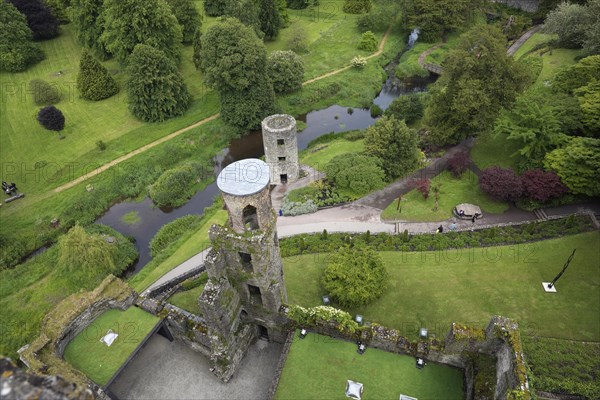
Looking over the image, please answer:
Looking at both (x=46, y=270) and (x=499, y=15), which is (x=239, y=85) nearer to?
(x=46, y=270)

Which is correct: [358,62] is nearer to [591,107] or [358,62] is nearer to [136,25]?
[136,25]

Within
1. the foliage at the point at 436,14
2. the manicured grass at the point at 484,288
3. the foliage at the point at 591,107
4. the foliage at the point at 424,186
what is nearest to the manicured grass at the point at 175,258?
the manicured grass at the point at 484,288

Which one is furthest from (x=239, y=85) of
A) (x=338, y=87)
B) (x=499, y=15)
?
(x=499, y=15)

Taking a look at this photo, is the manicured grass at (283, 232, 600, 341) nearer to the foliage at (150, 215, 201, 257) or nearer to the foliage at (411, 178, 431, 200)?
the foliage at (411, 178, 431, 200)

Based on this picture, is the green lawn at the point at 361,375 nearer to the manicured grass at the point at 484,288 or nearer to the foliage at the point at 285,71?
the manicured grass at the point at 484,288

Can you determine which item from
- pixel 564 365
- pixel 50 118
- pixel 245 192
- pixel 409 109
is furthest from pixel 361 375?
pixel 50 118

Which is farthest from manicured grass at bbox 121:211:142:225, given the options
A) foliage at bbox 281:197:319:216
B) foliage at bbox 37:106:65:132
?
foliage at bbox 37:106:65:132
